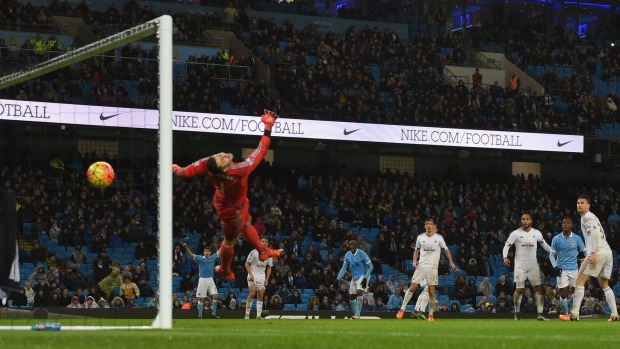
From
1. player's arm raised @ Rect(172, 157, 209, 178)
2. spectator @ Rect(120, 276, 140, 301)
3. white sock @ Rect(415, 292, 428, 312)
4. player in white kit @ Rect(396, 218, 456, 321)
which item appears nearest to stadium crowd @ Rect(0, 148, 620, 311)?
spectator @ Rect(120, 276, 140, 301)

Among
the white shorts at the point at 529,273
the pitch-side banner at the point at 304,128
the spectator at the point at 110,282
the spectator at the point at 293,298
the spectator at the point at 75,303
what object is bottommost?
the spectator at the point at 293,298

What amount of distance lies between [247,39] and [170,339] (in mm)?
32229

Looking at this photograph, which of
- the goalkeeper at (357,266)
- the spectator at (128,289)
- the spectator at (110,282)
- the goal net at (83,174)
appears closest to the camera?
the goal net at (83,174)

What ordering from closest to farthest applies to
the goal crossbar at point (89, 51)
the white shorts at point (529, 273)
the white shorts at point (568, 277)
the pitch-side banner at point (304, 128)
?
the goal crossbar at point (89, 51), the white shorts at point (529, 273), the white shorts at point (568, 277), the pitch-side banner at point (304, 128)

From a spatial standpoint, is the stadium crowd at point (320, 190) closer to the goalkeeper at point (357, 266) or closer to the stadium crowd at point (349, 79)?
the stadium crowd at point (349, 79)

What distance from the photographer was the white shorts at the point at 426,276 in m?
24.2

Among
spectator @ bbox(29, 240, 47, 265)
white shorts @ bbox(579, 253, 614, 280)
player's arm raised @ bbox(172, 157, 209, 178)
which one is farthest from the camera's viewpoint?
spectator @ bbox(29, 240, 47, 265)

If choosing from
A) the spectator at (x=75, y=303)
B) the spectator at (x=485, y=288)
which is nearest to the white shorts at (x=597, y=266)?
the spectator at (x=75, y=303)

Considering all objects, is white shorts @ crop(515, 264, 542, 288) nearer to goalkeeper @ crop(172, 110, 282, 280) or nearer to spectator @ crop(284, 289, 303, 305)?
goalkeeper @ crop(172, 110, 282, 280)

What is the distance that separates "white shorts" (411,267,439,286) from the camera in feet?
79.3

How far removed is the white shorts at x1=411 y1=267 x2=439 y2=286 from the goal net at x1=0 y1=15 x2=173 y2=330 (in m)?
6.04

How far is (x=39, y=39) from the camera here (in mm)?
34875

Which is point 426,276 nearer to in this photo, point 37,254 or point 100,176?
point 37,254

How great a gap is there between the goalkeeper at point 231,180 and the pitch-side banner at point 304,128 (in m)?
13.1
